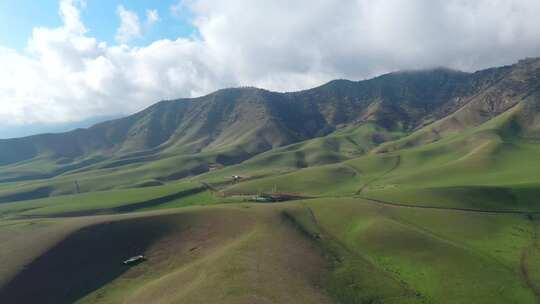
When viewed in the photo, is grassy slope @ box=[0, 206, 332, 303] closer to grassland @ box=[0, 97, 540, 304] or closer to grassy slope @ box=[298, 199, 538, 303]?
grassland @ box=[0, 97, 540, 304]

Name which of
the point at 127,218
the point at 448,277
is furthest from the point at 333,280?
the point at 127,218

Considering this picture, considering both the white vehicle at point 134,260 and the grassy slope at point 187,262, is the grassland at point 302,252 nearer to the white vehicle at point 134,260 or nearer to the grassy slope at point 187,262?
the grassy slope at point 187,262

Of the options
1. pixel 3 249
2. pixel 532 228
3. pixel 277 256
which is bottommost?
pixel 532 228

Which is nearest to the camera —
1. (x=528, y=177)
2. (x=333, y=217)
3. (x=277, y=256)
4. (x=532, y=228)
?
(x=277, y=256)

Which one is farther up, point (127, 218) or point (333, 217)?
point (127, 218)

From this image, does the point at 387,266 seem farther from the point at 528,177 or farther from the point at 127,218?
the point at 528,177

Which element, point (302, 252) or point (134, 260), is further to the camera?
point (134, 260)

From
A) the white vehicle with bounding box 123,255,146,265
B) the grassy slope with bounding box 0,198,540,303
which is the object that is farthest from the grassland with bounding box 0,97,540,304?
the white vehicle with bounding box 123,255,146,265

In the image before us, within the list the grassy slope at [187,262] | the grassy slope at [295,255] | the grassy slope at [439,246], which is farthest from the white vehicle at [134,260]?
the grassy slope at [439,246]

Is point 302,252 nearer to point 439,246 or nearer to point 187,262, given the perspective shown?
point 187,262

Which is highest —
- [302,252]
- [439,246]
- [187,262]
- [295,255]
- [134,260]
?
[134,260]

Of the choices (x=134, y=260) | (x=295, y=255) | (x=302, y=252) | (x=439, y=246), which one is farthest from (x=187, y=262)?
(x=439, y=246)
